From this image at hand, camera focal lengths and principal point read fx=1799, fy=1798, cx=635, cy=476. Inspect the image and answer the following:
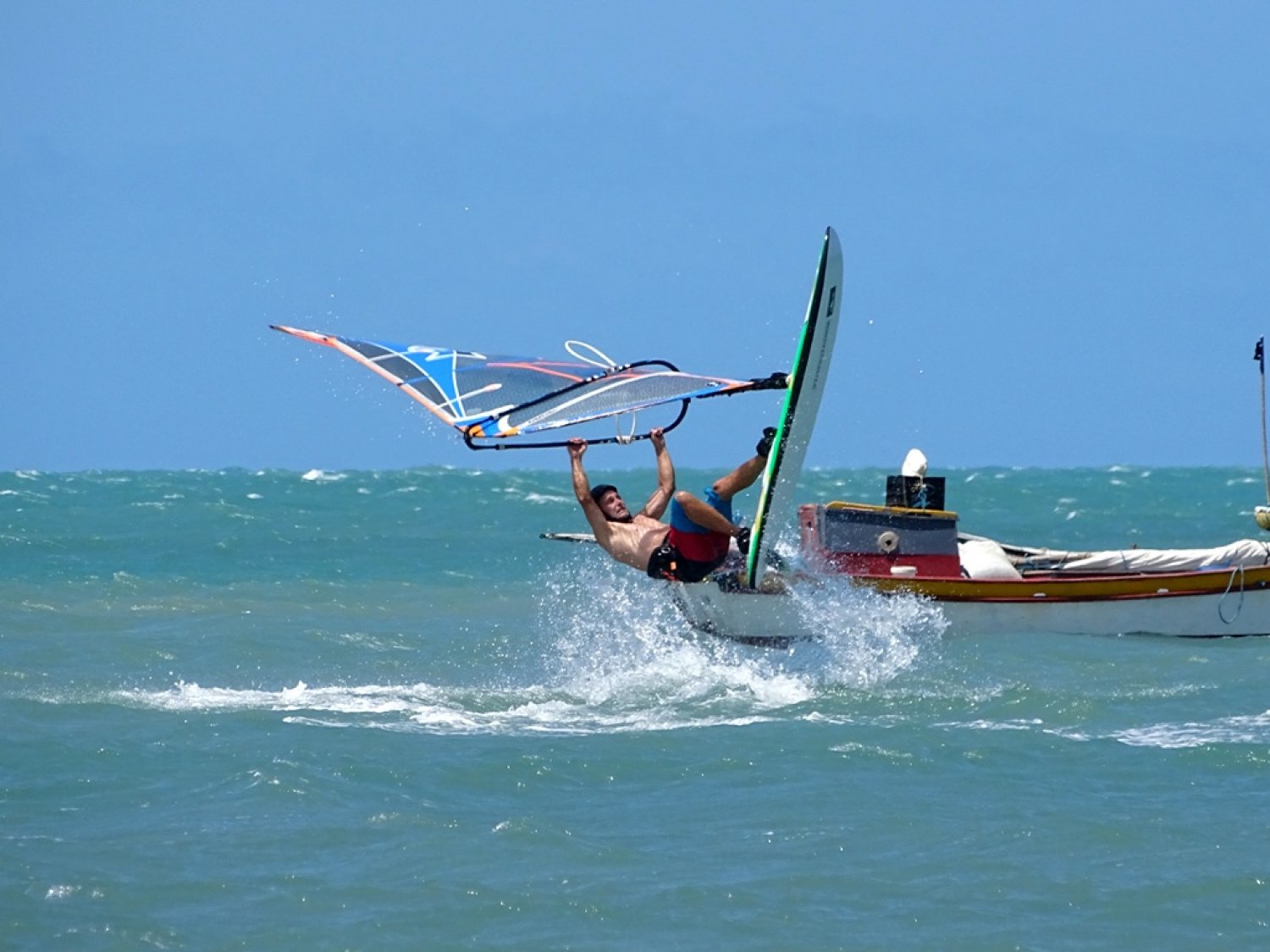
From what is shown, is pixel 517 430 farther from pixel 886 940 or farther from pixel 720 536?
pixel 886 940

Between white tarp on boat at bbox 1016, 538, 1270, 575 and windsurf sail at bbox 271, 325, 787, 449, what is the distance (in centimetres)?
532

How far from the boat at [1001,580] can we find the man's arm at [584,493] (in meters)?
2.13

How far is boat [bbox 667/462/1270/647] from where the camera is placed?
1331 cm

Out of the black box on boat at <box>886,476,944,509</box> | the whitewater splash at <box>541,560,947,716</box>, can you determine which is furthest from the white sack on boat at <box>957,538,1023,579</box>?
the whitewater splash at <box>541,560,947,716</box>

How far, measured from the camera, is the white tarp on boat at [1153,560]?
14.3 meters

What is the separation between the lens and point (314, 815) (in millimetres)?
7918

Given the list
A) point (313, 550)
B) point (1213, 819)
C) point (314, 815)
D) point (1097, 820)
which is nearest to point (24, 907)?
point (314, 815)

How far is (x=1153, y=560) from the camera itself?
14.8m

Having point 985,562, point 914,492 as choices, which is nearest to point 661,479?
point 914,492

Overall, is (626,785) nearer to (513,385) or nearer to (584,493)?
(584,493)

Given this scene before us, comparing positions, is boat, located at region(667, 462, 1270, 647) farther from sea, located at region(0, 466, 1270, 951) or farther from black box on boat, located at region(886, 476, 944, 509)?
sea, located at region(0, 466, 1270, 951)

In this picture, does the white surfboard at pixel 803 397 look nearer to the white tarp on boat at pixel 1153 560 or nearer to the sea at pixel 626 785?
the sea at pixel 626 785

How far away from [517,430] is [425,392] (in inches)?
48.3

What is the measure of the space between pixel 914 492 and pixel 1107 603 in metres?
1.74
